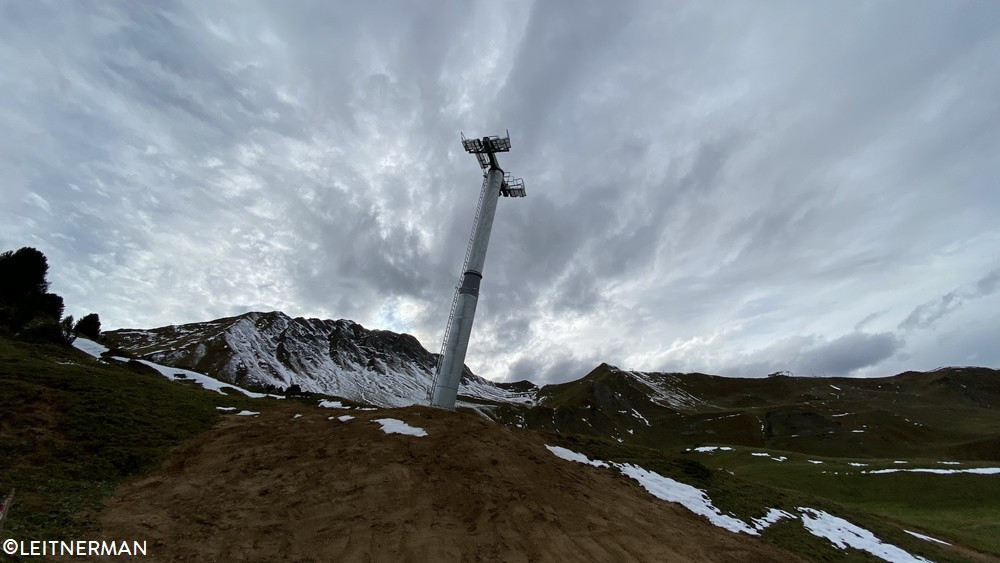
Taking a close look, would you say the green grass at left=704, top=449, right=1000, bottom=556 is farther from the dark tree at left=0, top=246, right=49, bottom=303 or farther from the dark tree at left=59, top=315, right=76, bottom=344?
the dark tree at left=0, top=246, right=49, bottom=303

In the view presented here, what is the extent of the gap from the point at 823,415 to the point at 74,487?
7364 inches

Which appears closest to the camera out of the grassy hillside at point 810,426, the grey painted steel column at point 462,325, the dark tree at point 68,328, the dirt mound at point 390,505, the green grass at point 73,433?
the green grass at point 73,433

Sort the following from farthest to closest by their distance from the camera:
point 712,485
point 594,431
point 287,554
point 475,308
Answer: point 594,431
point 475,308
point 712,485
point 287,554

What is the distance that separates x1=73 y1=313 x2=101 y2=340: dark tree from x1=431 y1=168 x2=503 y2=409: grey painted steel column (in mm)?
48574

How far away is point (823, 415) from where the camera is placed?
484 ft

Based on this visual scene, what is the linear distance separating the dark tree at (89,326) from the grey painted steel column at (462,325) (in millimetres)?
48574

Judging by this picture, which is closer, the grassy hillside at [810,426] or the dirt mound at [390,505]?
the dirt mound at [390,505]

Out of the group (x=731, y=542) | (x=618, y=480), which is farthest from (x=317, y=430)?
(x=731, y=542)

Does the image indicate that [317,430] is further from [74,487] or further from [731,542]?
[731,542]

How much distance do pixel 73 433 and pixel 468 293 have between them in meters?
21.6

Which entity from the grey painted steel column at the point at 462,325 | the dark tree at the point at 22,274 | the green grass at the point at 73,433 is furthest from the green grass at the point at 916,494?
the dark tree at the point at 22,274

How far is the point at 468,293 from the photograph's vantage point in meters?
32.2

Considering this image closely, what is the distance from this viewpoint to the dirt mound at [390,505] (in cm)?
1333

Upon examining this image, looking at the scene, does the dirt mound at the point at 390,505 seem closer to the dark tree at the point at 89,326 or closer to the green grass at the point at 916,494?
the green grass at the point at 916,494
